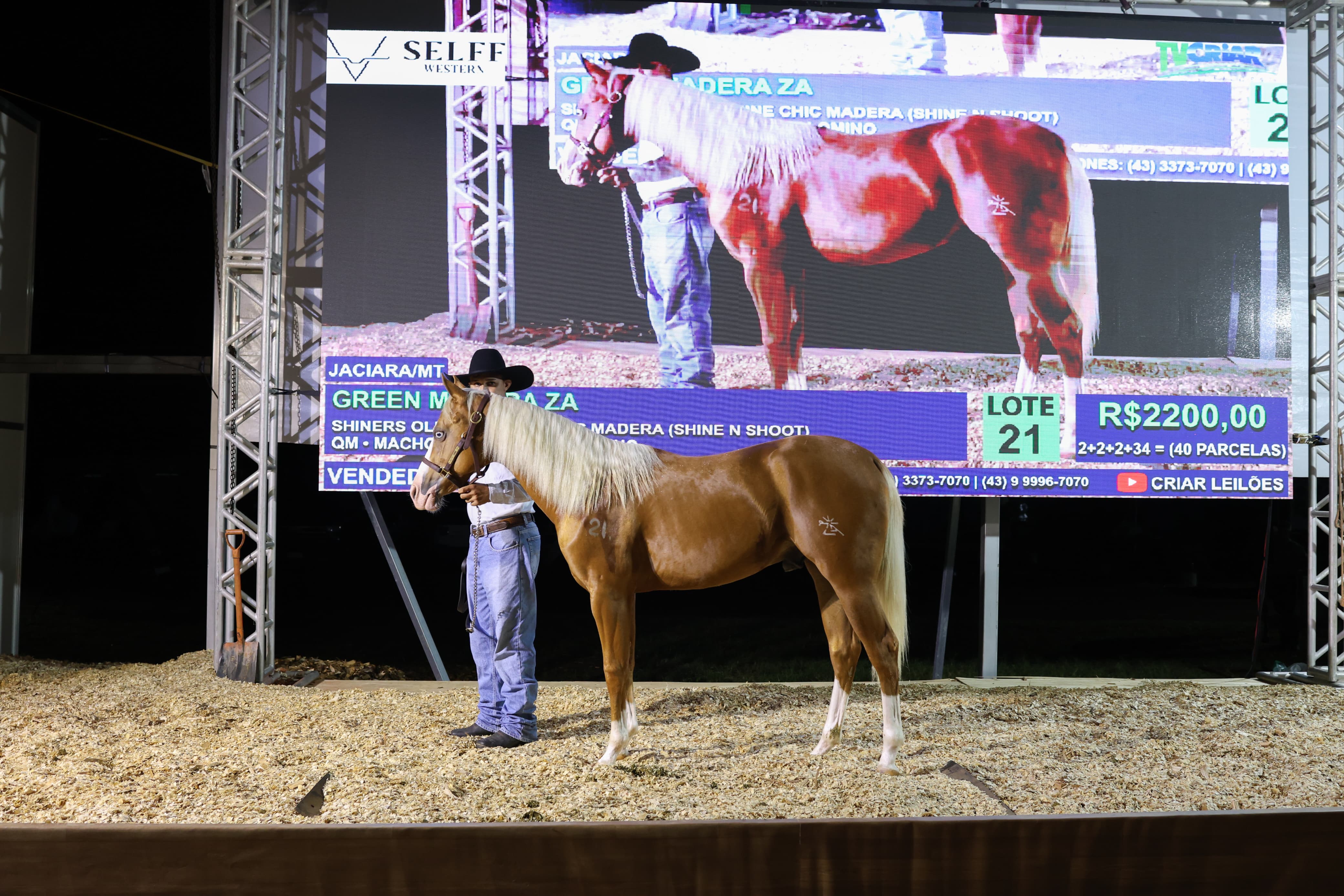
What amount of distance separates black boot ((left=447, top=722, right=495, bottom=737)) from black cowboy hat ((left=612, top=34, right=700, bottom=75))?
3.61 meters

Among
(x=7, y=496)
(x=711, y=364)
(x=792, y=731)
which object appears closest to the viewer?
(x=792, y=731)

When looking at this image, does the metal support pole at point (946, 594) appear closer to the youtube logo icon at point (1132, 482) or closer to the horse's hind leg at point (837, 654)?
the youtube logo icon at point (1132, 482)

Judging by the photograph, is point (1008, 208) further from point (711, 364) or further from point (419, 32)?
point (419, 32)

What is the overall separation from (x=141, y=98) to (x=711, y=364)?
4399 millimetres

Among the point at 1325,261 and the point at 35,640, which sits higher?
the point at 1325,261

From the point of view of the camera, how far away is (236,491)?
497 cm

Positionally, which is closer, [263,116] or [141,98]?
[263,116]

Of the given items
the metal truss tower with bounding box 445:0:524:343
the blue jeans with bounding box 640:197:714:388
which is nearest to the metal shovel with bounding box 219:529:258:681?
the metal truss tower with bounding box 445:0:524:343

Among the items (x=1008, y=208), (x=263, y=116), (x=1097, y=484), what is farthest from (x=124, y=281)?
(x=1097, y=484)

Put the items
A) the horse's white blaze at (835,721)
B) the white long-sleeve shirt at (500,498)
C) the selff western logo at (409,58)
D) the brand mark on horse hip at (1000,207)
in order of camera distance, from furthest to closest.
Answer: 1. the brand mark on horse hip at (1000,207)
2. the selff western logo at (409,58)
3. the white long-sleeve shirt at (500,498)
4. the horse's white blaze at (835,721)

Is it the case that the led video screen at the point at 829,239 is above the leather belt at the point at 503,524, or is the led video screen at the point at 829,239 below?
above

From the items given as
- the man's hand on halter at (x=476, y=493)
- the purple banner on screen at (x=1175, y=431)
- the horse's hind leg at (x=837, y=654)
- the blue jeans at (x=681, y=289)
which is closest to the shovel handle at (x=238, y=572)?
the man's hand on halter at (x=476, y=493)

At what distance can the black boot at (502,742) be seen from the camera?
363 cm

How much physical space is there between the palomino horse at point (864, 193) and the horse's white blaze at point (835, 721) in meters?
1.97
